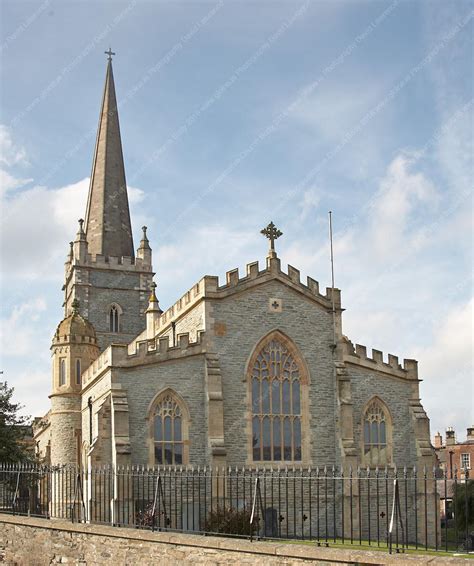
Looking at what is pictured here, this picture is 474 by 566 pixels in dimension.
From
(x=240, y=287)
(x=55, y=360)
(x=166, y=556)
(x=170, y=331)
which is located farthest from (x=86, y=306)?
(x=166, y=556)

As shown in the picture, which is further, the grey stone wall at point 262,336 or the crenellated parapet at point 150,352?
the grey stone wall at point 262,336

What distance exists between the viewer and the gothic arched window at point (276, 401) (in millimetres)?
30297

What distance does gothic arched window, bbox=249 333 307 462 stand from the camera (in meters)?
30.3

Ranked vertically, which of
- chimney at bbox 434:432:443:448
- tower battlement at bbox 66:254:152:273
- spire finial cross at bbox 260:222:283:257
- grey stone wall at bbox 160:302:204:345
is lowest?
chimney at bbox 434:432:443:448

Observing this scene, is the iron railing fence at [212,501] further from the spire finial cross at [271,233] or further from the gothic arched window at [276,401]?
the spire finial cross at [271,233]

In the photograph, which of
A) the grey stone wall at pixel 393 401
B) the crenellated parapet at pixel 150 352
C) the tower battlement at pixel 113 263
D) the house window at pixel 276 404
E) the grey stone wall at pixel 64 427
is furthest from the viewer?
the tower battlement at pixel 113 263

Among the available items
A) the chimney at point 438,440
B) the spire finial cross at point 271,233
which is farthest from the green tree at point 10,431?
the chimney at point 438,440

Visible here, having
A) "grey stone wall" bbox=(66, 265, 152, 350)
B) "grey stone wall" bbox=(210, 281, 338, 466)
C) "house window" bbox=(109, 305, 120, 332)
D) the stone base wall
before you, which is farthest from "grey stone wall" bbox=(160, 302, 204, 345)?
"house window" bbox=(109, 305, 120, 332)

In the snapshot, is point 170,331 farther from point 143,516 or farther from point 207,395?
point 143,516

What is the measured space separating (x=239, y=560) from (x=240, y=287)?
17.1 meters

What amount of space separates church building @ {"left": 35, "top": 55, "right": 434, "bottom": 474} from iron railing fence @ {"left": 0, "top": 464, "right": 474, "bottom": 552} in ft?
3.00

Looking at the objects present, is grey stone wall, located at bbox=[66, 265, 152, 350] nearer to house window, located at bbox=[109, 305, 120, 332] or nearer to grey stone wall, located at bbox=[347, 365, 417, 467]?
house window, located at bbox=[109, 305, 120, 332]

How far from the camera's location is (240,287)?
3089 cm

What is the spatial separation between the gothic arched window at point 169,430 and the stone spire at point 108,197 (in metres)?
25.8
